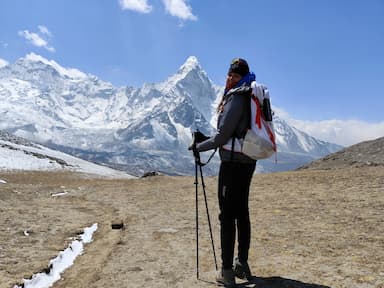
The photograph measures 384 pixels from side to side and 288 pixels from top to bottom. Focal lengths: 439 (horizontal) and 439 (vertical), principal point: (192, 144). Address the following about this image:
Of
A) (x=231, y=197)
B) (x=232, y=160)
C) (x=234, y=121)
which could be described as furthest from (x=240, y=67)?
(x=231, y=197)

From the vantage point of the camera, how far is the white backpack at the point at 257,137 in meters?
6.35

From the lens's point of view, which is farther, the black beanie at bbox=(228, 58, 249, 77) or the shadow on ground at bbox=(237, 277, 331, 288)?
the black beanie at bbox=(228, 58, 249, 77)

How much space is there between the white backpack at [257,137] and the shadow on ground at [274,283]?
6.37 ft

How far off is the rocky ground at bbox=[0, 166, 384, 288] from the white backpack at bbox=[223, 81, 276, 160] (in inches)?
80.6

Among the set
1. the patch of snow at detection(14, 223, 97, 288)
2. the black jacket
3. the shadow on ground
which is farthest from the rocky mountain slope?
the black jacket

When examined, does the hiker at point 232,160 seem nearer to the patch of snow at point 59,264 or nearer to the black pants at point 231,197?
the black pants at point 231,197

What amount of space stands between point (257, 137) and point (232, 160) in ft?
1.69

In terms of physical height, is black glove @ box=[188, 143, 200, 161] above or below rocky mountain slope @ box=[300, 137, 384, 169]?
below

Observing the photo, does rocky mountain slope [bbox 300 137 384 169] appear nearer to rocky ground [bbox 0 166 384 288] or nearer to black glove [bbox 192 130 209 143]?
rocky ground [bbox 0 166 384 288]

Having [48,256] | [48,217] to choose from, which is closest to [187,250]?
[48,256]

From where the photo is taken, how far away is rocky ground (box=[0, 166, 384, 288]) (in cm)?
717

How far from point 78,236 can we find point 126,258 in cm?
238

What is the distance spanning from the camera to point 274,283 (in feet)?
22.0

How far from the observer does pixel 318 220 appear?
11.4 m
